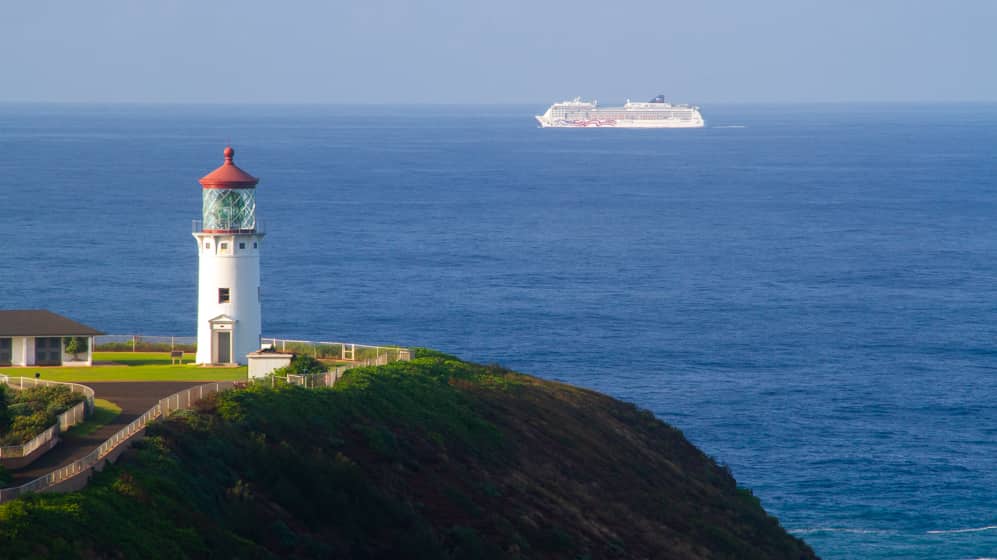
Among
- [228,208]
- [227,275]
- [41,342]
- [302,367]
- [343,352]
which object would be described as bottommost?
[343,352]

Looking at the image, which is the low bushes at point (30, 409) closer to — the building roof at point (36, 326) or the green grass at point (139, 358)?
the building roof at point (36, 326)

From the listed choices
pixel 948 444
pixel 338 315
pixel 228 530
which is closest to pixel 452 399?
pixel 228 530

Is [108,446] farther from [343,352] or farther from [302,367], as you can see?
[343,352]

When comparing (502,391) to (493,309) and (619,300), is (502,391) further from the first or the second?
(619,300)

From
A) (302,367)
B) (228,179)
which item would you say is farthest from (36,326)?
(302,367)

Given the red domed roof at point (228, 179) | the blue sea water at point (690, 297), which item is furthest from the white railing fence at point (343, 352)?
the blue sea water at point (690, 297)
